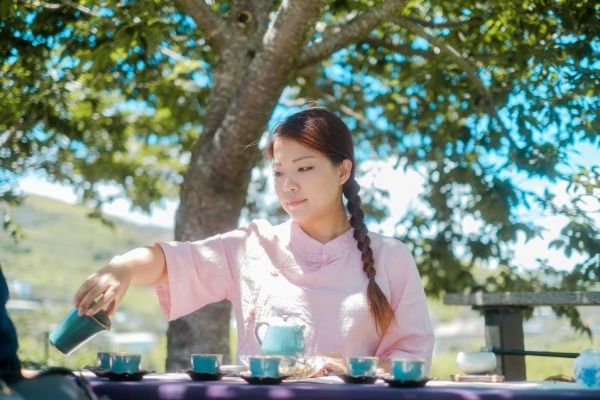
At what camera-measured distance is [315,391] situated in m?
1.77

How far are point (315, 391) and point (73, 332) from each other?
63cm

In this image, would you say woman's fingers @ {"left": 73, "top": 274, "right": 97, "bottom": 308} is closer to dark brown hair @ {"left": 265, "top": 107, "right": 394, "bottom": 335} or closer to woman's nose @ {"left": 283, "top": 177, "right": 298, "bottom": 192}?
woman's nose @ {"left": 283, "top": 177, "right": 298, "bottom": 192}

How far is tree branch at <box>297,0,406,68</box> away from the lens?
4340 mm

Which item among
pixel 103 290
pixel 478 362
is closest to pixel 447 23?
pixel 478 362

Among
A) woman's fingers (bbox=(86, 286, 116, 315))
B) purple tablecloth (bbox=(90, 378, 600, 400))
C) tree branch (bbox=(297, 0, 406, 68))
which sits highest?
tree branch (bbox=(297, 0, 406, 68))

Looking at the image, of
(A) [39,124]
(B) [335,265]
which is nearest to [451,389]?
(B) [335,265]

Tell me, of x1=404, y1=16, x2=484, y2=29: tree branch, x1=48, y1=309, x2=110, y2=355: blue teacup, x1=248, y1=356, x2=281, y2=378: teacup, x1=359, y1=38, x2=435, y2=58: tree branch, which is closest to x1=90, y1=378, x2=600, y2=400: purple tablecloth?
x1=248, y1=356, x2=281, y2=378: teacup

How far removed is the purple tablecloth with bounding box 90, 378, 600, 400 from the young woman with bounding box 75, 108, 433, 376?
24.9 inches

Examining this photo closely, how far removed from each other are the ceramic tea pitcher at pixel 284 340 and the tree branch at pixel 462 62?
2.77 metres

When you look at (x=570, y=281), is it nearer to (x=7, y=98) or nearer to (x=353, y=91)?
(x=353, y=91)

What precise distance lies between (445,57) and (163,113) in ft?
10.1

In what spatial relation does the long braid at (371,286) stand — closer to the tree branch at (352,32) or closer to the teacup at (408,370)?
the teacup at (408,370)

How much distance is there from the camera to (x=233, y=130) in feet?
15.0

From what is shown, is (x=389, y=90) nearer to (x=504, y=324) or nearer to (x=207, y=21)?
(x=207, y=21)
